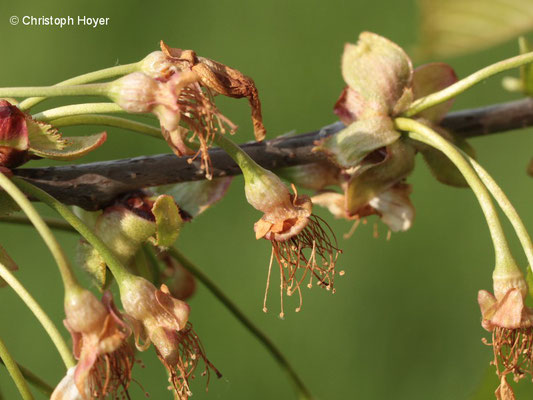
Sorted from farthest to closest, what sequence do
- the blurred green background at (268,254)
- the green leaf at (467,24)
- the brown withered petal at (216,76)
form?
the blurred green background at (268,254)
the green leaf at (467,24)
the brown withered petal at (216,76)

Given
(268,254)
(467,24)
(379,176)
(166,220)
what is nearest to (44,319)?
(166,220)

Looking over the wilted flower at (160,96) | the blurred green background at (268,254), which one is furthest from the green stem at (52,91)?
the blurred green background at (268,254)

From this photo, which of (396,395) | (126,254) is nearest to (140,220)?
(126,254)

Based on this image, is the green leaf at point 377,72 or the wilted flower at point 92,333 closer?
the wilted flower at point 92,333

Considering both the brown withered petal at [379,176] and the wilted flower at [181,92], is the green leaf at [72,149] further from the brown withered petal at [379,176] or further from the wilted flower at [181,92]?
the brown withered petal at [379,176]

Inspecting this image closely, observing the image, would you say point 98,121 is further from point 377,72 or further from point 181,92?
point 377,72

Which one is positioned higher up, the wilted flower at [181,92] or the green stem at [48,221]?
the wilted flower at [181,92]

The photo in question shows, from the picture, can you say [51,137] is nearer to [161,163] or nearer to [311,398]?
[161,163]
